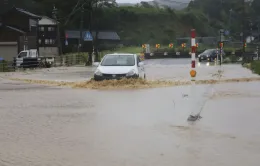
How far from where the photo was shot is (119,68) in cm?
1970

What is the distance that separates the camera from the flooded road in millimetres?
7066

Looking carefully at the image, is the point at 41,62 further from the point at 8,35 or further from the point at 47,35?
the point at 47,35

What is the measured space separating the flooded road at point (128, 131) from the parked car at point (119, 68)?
11.7 ft

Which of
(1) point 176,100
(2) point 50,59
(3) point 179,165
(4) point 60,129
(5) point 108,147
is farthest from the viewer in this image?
(2) point 50,59

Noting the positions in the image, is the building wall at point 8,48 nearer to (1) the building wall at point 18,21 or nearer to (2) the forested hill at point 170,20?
(1) the building wall at point 18,21

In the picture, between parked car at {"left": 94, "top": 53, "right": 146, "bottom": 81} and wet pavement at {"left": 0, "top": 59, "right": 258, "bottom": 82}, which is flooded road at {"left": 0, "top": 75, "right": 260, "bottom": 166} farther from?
wet pavement at {"left": 0, "top": 59, "right": 258, "bottom": 82}

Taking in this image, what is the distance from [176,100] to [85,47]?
240 ft

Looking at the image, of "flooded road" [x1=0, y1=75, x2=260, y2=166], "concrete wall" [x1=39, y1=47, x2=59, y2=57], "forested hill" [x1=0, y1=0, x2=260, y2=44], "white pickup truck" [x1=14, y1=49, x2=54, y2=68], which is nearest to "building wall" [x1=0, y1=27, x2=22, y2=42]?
"white pickup truck" [x1=14, y1=49, x2=54, y2=68]

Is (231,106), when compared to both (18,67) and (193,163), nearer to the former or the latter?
(193,163)

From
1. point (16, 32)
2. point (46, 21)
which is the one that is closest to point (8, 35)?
point (16, 32)

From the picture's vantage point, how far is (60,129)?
9.61 m

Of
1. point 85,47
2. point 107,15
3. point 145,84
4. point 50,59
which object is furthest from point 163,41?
point 145,84

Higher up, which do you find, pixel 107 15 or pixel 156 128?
pixel 107 15

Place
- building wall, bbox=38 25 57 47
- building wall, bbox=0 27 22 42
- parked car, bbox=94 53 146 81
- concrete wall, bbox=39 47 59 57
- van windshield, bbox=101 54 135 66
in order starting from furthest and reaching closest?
building wall, bbox=38 25 57 47, concrete wall, bbox=39 47 59 57, building wall, bbox=0 27 22 42, van windshield, bbox=101 54 135 66, parked car, bbox=94 53 146 81
